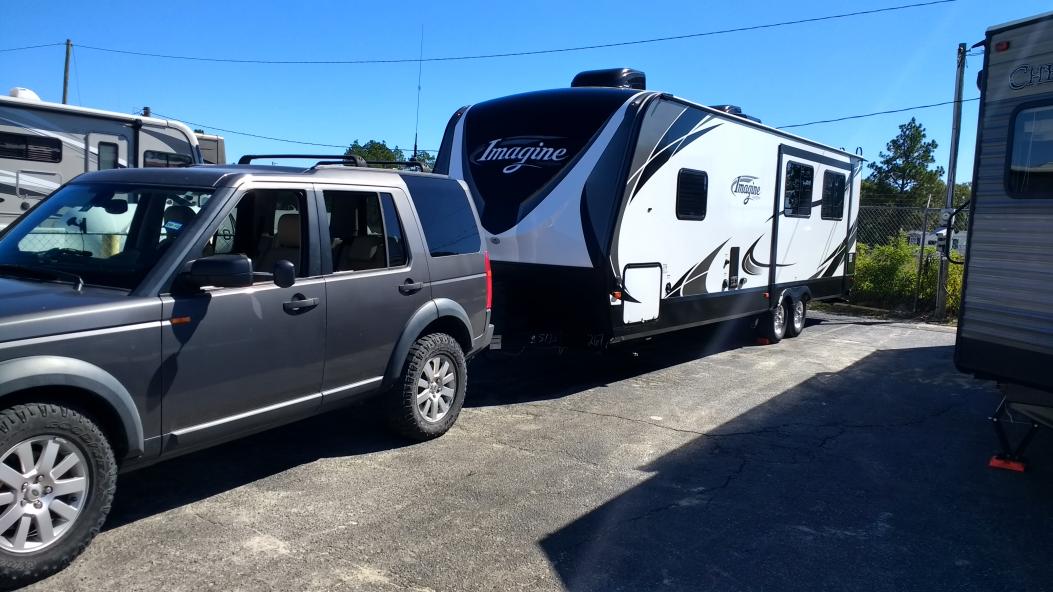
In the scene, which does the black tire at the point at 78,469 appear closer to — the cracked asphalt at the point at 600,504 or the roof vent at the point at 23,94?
the cracked asphalt at the point at 600,504

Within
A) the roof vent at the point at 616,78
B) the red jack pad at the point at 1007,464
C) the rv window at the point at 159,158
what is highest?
the roof vent at the point at 616,78

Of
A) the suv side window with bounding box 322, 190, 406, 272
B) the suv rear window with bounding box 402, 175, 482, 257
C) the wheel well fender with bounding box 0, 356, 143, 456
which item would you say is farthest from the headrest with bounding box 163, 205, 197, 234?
the suv rear window with bounding box 402, 175, 482, 257

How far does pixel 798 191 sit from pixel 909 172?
48.9 m

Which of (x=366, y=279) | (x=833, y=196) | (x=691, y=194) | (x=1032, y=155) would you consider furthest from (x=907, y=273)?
(x=366, y=279)

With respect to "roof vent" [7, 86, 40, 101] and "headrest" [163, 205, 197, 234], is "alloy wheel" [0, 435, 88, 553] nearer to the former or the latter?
"headrest" [163, 205, 197, 234]

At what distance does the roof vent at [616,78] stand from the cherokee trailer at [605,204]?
0.01 m

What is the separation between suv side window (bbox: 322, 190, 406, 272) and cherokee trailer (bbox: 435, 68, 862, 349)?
206 cm

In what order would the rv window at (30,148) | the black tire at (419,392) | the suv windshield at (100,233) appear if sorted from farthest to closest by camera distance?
the rv window at (30,148)
the black tire at (419,392)
the suv windshield at (100,233)

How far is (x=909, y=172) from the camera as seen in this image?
53844 mm

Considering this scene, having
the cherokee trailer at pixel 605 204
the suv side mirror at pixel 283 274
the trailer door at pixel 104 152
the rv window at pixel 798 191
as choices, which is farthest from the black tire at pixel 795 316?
the trailer door at pixel 104 152

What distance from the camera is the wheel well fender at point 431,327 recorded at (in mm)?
5492

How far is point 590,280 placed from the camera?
7297mm

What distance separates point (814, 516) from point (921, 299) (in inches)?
509

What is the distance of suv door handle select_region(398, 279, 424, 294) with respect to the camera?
5.55m
